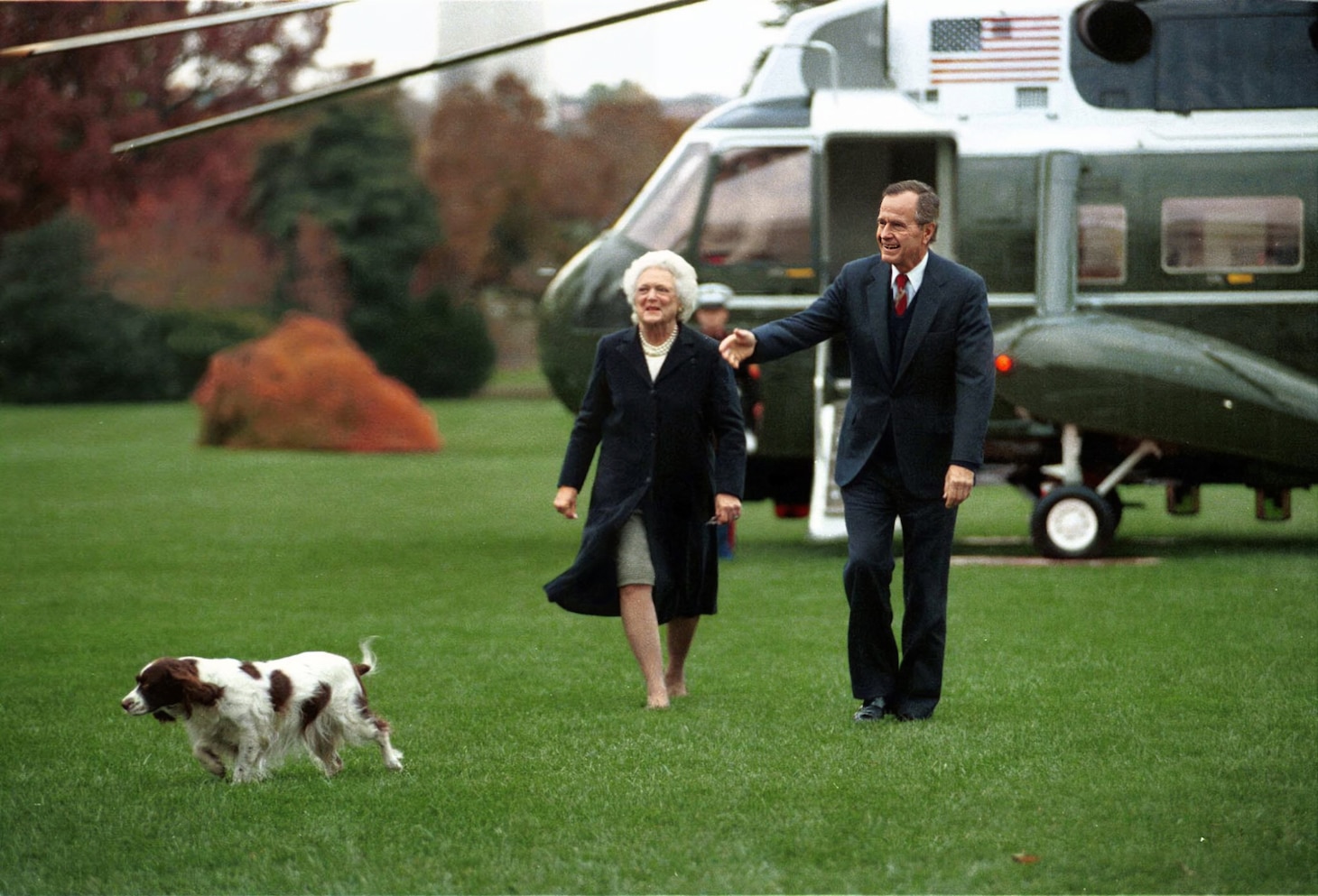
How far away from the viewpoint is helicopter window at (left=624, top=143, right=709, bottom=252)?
44.7 feet

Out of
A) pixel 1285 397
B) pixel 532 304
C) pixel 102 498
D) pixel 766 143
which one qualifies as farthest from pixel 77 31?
pixel 532 304

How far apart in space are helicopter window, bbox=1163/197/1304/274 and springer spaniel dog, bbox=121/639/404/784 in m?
8.43

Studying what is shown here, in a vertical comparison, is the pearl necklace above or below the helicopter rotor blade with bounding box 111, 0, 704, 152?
below

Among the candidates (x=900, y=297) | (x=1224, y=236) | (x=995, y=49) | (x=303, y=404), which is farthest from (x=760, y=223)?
(x=303, y=404)

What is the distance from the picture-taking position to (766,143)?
13508 mm

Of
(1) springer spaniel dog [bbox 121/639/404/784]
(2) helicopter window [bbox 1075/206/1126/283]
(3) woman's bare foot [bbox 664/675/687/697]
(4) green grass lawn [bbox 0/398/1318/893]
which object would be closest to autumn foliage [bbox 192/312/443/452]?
(4) green grass lawn [bbox 0/398/1318/893]

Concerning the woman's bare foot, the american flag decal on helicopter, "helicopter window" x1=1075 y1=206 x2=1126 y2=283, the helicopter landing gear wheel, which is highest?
the american flag decal on helicopter

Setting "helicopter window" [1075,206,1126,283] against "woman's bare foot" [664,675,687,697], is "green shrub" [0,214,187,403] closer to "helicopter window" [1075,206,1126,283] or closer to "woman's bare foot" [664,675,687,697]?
"helicopter window" [1075,206,1126,283]

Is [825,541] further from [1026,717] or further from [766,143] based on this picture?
[1026,717]

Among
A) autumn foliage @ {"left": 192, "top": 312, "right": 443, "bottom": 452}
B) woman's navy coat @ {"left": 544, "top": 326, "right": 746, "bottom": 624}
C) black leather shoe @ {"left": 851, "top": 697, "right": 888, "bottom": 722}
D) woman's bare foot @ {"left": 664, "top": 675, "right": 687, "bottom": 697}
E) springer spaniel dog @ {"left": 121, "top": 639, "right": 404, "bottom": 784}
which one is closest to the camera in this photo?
springer spaniel dog @ {"left": 121, "top": 639, "right": 404, "bottom": 784}

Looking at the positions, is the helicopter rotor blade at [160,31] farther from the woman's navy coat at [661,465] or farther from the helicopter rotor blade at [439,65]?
the woman's navy coat at [661,465]

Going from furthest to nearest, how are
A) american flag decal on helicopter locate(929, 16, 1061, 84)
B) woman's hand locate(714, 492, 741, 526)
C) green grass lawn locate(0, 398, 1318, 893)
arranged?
american flag decal on helicopter locate(929, 16, 1061, 84)
woman's hand locate(714, 492, 741, 526)
green grass lawn locate(0, 398, 1318, 893)

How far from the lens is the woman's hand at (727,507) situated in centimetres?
738

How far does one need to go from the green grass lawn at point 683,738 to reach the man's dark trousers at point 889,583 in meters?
0.21
